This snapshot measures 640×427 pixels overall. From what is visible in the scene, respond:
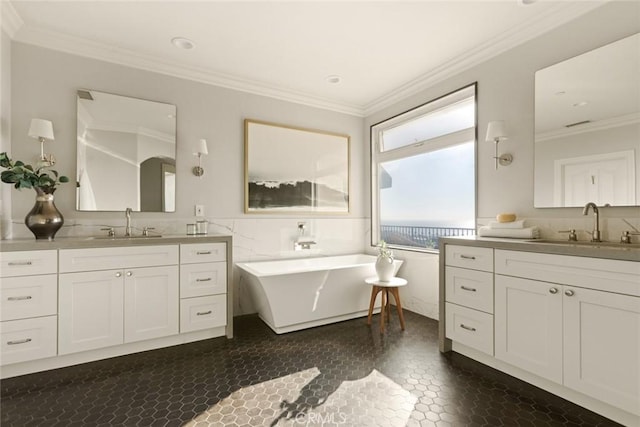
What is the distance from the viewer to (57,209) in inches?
99.0

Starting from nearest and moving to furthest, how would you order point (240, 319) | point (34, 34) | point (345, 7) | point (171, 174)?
point (345, 7)
point (34, 34)
point (171, 174)
point (240, 319)

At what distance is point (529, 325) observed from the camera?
188 centimetres

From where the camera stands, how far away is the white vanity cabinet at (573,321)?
4.93 ft

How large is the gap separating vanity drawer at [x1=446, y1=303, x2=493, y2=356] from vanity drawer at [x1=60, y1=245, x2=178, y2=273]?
2.28 m

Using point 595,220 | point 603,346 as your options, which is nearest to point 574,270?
point 603,346

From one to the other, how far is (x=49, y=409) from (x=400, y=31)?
3.45 meters

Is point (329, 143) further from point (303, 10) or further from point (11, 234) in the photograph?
point (11, 234)

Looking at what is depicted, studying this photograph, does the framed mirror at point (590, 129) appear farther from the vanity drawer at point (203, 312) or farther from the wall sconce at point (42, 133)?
the wall sconce at point (42, 133)

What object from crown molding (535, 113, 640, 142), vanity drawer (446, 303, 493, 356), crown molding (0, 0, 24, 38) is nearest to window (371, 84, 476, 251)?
crown molding (535, 113, 640, 142)

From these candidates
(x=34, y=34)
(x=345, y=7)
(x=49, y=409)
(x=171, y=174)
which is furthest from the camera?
(x=171, y=174)

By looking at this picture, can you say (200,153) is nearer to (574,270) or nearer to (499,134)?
(499,134)

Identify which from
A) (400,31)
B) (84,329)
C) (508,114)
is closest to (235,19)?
(400,31)

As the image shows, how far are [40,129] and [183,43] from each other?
1317 mm

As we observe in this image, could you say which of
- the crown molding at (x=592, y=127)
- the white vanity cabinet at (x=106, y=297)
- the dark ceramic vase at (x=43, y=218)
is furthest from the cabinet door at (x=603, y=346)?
the dark ceramic vase at (x=43, y=218)
